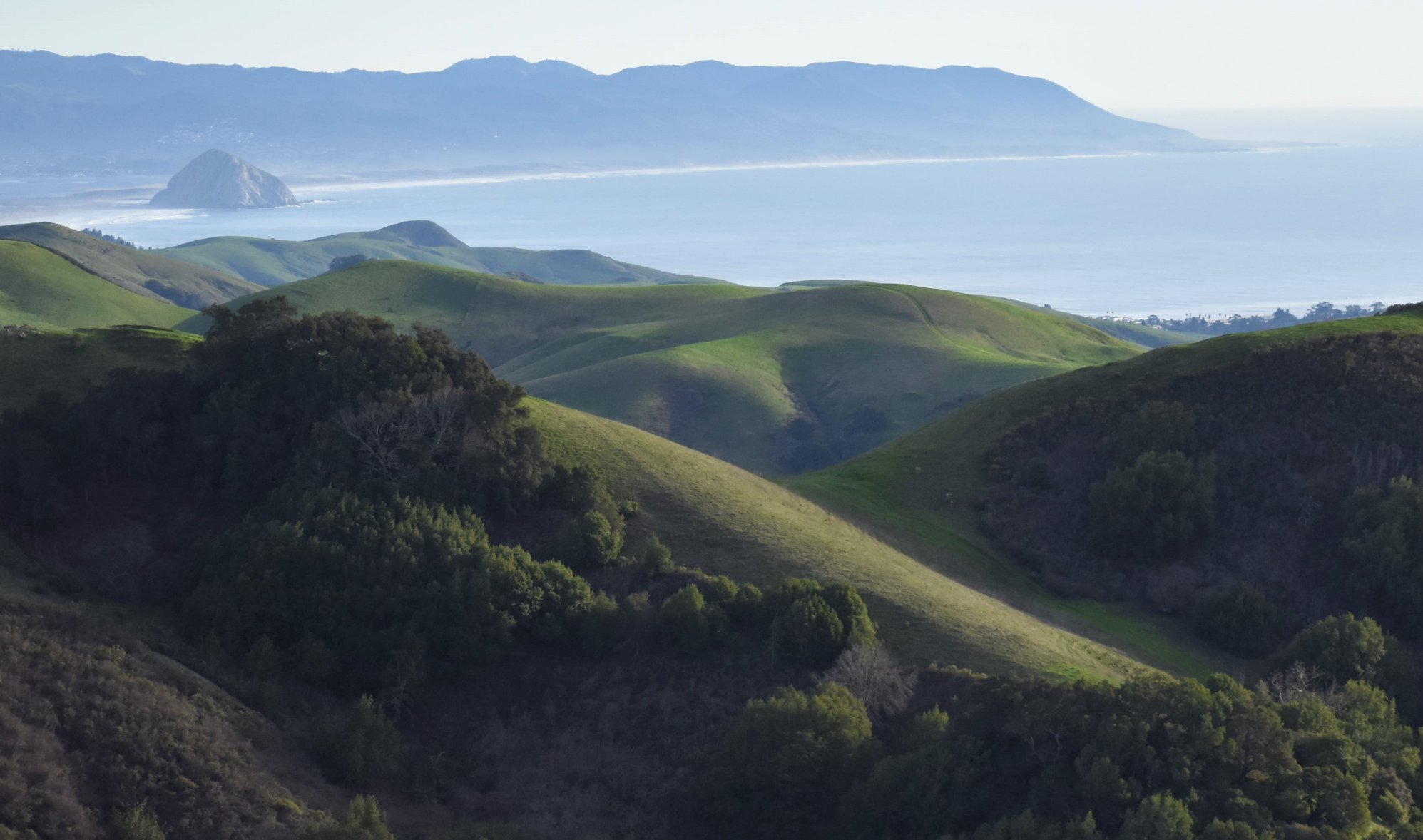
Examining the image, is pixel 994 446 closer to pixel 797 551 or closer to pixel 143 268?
pixel 797 551

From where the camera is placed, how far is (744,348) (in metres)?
88.6

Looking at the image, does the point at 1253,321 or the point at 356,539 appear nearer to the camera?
the point at 356,539

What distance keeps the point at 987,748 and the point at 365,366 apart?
2014 centimetres

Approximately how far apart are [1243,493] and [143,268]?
164 m

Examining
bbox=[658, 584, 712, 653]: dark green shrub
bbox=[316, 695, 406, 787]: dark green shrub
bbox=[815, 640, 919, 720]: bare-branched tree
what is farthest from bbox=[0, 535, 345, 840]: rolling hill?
bbox=[815, 640, 919, 720]: bare-branched tree

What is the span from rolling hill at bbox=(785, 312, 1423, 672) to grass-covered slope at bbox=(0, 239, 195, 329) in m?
65.2

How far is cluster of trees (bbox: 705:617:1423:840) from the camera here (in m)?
21.9

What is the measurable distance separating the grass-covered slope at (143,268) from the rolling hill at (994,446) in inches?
4959

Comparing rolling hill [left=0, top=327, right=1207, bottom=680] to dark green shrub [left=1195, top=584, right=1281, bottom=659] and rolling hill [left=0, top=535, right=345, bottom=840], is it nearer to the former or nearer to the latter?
dark green shrub [left=1195, top=584, right=1281, bottom=659]

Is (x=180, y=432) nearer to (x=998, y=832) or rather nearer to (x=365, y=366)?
(x=365, y=366)

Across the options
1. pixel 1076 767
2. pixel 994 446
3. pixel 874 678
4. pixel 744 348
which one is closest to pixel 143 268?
pixel 744 348

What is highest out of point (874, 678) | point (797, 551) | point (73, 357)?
point (73, 357)

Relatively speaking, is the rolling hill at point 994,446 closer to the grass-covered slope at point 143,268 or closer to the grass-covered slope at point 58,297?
the grass-covered slope at point 58,297

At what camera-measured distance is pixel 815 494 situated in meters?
40.6
